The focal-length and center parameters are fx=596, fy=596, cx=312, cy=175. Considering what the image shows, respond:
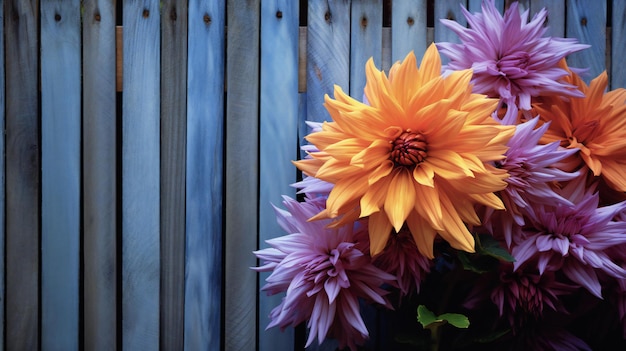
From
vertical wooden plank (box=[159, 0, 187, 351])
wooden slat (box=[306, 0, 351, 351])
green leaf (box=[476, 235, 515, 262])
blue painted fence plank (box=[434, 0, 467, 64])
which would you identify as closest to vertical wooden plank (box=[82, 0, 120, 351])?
vertical wooden plank (box=[159, 0, 187, 351])

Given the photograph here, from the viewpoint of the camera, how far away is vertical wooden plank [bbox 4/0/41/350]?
1.67 m

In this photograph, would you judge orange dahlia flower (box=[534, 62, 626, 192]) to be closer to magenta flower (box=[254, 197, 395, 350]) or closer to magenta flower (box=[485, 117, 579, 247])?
magenta flower (box=[485, 117, 579, 247])

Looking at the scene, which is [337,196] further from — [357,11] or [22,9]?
[22,9]

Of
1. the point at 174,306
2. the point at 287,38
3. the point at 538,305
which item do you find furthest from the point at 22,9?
the point at 538,305

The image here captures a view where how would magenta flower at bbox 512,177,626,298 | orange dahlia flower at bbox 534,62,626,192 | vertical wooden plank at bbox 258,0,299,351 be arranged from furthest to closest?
vertical wooden plank at bbox 258,0,299,351, orange dahlia flower at bbox 534,62,626,192, magenta flower at bbox 512,177,626,298

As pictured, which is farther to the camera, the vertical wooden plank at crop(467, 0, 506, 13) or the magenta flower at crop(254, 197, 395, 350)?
the vertical wooden plank at crop(467, 0, 506, 13)

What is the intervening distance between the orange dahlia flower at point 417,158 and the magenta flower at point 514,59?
208mm

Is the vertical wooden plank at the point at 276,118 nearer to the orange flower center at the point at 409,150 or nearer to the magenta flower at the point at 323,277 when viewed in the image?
the magenta flower at the point at 323,277

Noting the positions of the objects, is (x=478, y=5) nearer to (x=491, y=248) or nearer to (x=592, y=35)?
(x=592, y=35)

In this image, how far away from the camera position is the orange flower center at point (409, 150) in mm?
1038

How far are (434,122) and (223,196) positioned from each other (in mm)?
790

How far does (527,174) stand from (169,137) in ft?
3.18

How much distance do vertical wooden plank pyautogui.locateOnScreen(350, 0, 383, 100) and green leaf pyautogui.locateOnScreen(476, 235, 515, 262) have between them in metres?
0.63

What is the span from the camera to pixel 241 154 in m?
1.63
